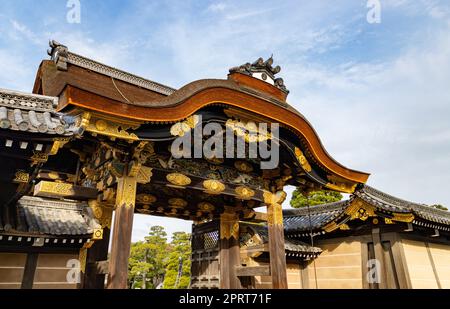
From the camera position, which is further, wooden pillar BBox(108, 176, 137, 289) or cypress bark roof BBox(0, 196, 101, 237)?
cypress bark roof BBox(0, 196, 101, 237)

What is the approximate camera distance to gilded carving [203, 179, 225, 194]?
744cm

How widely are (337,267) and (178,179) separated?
7.06 metres

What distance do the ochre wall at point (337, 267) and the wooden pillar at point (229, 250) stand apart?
3.26 meters

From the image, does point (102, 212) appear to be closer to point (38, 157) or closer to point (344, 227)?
point (38, 157)

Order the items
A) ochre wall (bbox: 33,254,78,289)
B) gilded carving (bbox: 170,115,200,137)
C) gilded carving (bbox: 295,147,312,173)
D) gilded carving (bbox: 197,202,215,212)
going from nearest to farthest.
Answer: gilded carving (bbox: 170,115,200,137)
ochre wall (bbox: 33,254,78,289)
gilded carving (bbox: 295,147,312,173)
gilded carving (bbox: 197,202,215,212)

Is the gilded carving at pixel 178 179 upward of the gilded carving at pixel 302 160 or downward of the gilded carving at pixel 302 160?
downward

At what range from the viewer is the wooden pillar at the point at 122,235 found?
5616 millimetres

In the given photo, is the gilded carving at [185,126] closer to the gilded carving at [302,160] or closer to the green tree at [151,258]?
the gilded carving at [302,160]

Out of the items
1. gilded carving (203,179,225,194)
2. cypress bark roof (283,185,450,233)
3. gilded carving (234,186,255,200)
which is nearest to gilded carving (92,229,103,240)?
gilded carving (203,179,225,194)

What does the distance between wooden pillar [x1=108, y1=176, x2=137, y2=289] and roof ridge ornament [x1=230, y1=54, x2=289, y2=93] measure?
145 inches

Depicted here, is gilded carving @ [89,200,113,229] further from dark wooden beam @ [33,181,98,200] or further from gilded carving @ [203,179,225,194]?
gilded carving @ [203,179,225,194]

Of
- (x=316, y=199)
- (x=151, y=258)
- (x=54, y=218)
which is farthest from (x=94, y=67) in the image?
(x=151, y=258)

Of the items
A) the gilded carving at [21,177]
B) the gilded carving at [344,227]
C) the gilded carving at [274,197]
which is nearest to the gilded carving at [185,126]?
the gilded carving at [21,177]

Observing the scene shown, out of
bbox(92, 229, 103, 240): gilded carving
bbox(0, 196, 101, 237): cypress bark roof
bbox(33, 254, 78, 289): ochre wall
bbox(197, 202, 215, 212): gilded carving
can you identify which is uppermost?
bbox(197, 202, 215, 212): gilded carving
